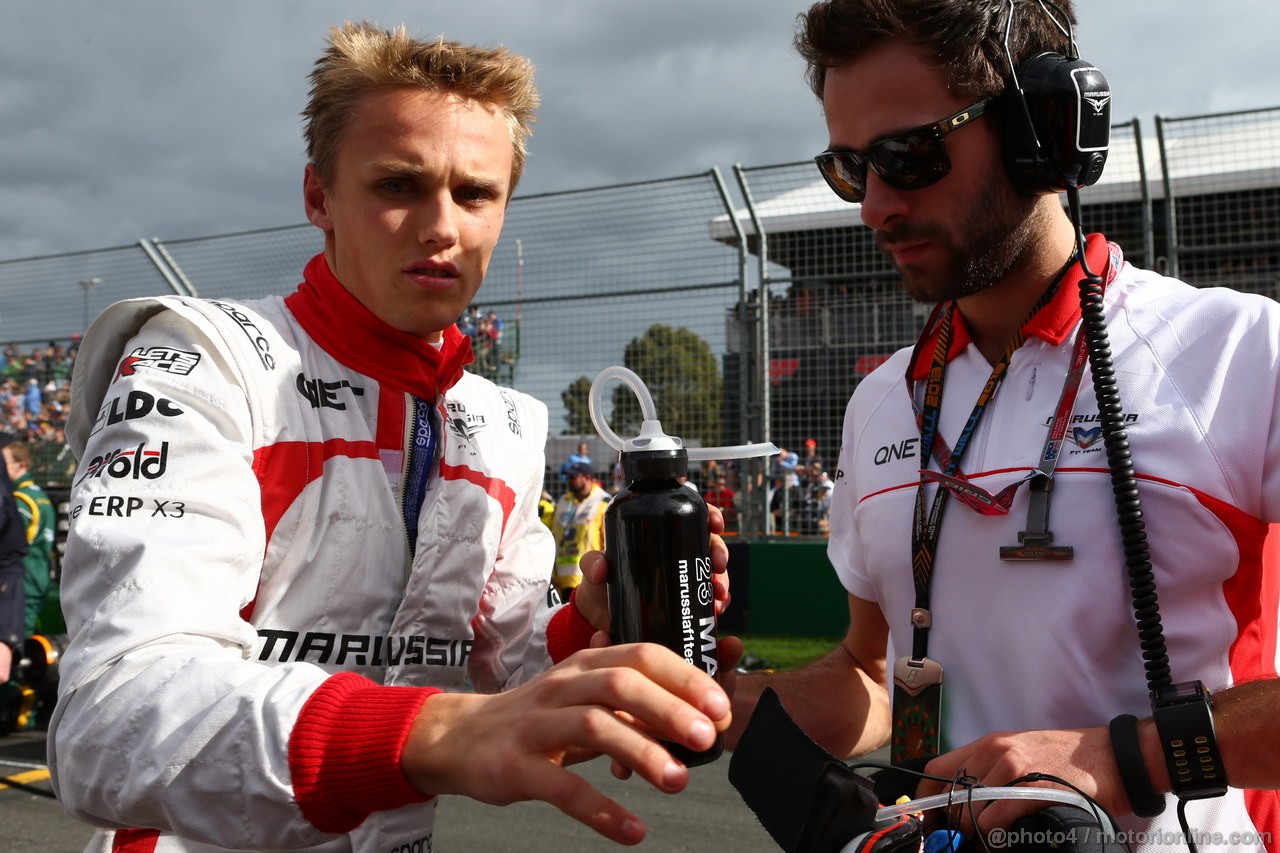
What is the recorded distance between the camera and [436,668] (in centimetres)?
196

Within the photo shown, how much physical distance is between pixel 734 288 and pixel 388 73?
716cm

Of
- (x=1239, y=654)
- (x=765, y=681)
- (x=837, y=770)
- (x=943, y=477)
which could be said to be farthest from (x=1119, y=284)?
(x=837, y=770)

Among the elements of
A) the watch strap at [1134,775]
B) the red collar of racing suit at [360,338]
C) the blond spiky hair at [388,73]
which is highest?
the blond spiky hair at [388,73]

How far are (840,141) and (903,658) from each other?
106cm

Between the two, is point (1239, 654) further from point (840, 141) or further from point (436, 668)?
point (436, 668)

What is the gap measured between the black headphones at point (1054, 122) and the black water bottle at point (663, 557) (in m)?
1.02

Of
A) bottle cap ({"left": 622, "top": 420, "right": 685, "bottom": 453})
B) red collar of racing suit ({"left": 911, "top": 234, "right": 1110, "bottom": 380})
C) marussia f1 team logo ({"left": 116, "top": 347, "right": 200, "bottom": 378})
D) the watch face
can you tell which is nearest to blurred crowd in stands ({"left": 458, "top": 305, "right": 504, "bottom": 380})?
red collar of racing suit ({"left": 911, "top": 234, "right": 1110, "bottom": 380})

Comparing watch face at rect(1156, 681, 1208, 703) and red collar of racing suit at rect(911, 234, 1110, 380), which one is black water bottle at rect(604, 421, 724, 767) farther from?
red collar of racing suit at rect(911, 234, 1110, 380)

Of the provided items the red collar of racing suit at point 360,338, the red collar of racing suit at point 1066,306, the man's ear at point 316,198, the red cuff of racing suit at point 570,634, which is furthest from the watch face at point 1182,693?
the man's ear at point 316,198

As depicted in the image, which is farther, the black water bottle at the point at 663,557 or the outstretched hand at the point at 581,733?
the black water bottle at the point at 663,557

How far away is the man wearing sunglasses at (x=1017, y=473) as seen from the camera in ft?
5.76

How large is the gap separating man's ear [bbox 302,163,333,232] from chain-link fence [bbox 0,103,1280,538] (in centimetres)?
652

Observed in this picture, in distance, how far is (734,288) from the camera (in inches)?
353

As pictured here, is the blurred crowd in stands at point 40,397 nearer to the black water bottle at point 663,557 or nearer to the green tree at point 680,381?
the green tree at point 680,381
